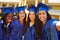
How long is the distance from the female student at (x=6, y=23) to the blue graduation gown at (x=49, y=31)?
40cm

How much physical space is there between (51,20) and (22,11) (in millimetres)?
335

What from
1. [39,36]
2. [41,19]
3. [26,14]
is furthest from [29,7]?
[39,36]

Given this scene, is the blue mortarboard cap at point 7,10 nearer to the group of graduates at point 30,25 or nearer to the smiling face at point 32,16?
the group of graduates at point 30,25

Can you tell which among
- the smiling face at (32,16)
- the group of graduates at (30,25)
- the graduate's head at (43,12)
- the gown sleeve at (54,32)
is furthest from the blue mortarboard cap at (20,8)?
the gown sleeve at (54,32)

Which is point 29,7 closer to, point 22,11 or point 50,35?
point 22,11

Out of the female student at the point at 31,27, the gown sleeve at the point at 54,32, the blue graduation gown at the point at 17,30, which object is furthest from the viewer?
the blue graduation gown at the point at 17,30

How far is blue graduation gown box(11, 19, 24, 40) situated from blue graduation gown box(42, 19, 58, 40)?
26 centimetres

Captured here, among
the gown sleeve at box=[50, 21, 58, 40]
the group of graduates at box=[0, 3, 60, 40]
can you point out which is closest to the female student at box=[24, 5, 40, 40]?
the group of graduates at box=[0, 3, 60, 40]

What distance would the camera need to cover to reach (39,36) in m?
1.44

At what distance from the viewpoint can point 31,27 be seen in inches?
59.0

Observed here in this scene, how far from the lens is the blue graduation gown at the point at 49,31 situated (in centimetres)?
133

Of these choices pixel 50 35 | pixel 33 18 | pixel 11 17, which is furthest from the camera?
pixel 11 17

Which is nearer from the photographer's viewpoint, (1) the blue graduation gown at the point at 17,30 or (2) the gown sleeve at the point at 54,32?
(2) the gown sleeve at the point at 54,32

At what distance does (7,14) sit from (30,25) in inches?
11.2
